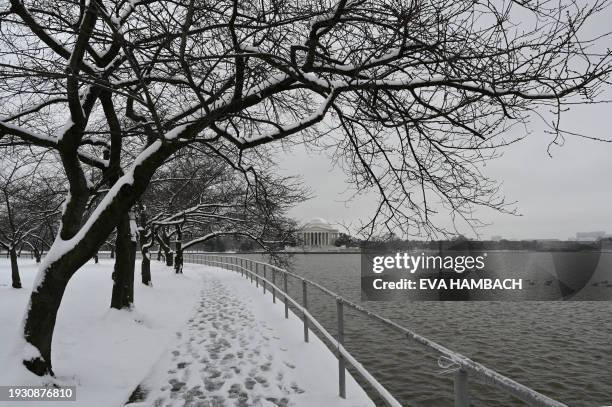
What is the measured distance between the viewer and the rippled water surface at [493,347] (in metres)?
8.67

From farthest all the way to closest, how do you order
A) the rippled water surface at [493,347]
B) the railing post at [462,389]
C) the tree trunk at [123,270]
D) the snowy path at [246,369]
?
1. the tree trunk at [123,270]
2. the rippled water surface at [493,347]
3. the snowy path at [246,369]
4. the railing post at [462,389]

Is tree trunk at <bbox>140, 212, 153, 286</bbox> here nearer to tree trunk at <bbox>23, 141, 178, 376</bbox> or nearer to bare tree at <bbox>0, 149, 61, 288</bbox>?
bare tree at <bbox>0, 149, 61, 288</bbox>

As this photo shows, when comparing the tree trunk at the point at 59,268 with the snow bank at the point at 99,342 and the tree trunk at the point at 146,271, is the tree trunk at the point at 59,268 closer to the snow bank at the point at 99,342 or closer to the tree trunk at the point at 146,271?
the snow bank at the point at 99,342

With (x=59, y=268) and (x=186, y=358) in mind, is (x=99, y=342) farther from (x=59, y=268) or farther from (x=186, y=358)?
(x=59, y=268)

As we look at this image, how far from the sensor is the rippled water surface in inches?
341

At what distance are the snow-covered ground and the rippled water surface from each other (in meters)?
1.62

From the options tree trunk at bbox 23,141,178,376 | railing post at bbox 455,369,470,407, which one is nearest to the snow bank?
tree trunk at bbox 23,141,178,376

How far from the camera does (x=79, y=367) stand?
5352 mm

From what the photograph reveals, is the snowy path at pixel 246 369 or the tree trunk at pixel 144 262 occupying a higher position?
the tree trunk at pixel 144 262

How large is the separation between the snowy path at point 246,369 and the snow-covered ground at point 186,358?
11 mm

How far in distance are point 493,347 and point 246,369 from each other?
9606 mm

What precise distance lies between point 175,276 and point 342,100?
15908 mm

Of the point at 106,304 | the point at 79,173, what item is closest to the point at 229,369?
the point at 79,173

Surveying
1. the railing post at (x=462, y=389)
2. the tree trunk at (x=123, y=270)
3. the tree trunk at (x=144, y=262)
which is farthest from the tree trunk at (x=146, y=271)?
the railing post at (x=462, y=389)
